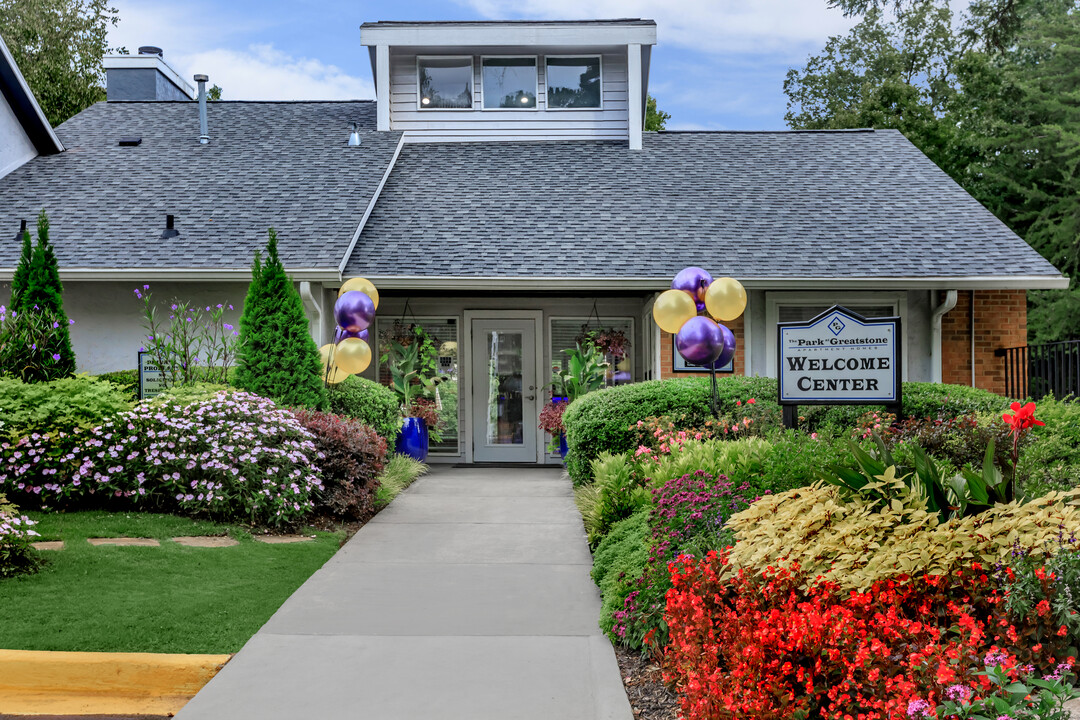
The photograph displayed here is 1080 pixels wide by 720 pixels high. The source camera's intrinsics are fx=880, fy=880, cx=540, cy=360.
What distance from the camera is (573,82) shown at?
52.7ft

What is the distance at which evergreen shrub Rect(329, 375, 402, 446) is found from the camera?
1077 cm

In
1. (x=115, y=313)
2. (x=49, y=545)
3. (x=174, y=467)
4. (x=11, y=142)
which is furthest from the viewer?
(x=11, y=142)

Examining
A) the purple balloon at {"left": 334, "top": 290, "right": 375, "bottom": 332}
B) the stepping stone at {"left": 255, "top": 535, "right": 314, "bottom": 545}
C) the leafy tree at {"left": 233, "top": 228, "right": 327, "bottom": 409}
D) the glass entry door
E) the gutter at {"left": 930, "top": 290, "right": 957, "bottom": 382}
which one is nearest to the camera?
the stepping stone at {"left": 255, "top": 535, "right": 314, "bottom": 545}

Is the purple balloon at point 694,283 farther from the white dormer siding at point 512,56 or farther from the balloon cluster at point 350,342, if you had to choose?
the white dormer siding at point 512,56

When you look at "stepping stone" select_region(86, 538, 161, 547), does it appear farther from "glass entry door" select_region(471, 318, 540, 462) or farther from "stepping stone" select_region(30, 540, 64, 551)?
"glass entry door" select_region(471, 318, 540, 462)

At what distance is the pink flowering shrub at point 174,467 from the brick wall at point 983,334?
362 inches

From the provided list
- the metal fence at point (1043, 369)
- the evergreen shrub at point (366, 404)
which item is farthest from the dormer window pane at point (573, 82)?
the metal fence at point (1043, 369)

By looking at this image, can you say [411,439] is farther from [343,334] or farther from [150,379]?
[150,379]

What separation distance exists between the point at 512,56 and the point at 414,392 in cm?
656

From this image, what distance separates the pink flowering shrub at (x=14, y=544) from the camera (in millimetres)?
5793

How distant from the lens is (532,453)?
14.1 m

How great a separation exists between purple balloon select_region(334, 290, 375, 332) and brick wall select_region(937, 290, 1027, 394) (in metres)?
8.11

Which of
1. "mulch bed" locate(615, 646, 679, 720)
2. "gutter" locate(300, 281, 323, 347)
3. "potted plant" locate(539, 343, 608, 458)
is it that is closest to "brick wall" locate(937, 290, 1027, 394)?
"potted plant" locate(539, 343, 608, 458)

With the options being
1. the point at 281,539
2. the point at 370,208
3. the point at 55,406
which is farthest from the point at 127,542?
the point at 370,208
